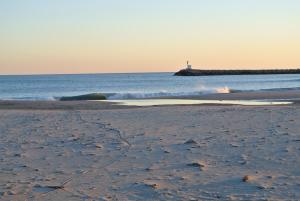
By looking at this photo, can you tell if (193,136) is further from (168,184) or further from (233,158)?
(168,184)

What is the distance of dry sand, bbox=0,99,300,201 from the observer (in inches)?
256

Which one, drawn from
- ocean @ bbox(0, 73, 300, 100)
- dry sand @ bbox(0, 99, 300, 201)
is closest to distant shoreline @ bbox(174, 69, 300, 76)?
ocean @ bbox(0, 73, 300, 100)

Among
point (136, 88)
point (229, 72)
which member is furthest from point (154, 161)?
point (229, 72)

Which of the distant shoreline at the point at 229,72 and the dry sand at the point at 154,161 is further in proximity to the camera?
the distant shoreline at the point at 229,72

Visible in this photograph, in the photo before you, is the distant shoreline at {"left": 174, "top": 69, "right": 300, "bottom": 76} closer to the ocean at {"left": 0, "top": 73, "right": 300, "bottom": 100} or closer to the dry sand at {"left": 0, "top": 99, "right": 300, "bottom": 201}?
the ocean at {"left": 0, "top": 73, "right": 300, "bottom": 100}

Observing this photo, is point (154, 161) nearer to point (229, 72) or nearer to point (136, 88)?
point (136, 88)

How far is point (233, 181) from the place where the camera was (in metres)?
6.87

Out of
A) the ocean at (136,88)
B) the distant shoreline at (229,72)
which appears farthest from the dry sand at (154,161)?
the distant shoreline at (229,72)

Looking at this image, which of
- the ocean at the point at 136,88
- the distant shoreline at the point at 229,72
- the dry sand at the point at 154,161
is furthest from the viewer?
the distant shoreline at the point at 229,72

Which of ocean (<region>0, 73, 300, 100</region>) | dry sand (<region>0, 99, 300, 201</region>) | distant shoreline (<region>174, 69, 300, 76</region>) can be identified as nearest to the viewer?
dry sand (<region>0, 99, 300, 201</region>)

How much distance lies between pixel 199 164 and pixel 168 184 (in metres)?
1.19

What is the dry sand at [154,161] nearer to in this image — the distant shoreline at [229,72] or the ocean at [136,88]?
the ocean at [136,88]

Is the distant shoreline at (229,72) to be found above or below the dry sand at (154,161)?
below

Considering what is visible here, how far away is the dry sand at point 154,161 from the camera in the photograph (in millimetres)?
6504
